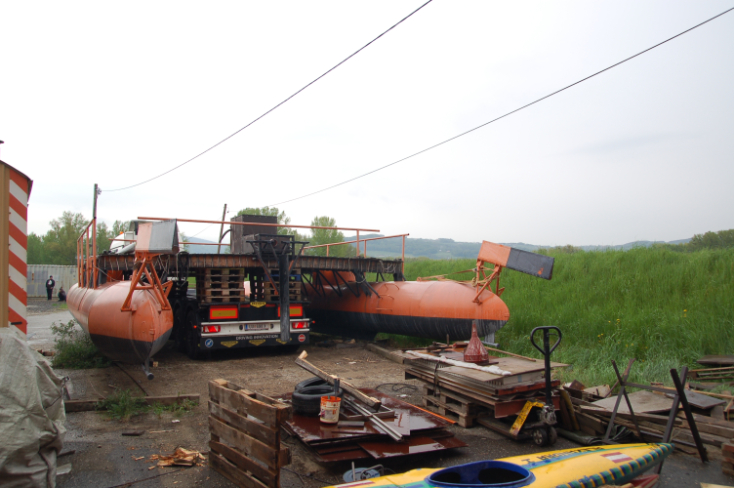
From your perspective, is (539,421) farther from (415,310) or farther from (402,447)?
(415,310)

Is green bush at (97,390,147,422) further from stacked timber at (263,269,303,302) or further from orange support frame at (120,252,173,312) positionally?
stacked timber at (263,269,303,302)

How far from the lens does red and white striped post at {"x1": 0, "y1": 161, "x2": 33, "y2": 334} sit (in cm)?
476

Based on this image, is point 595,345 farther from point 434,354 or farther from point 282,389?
point 282,389

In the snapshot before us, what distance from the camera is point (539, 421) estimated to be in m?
6.02

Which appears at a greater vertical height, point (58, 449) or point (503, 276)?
point (503, 276)

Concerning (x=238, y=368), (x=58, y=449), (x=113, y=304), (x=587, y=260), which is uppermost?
(x=587, y=260)

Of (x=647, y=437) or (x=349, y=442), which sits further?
(x=647, y=437)

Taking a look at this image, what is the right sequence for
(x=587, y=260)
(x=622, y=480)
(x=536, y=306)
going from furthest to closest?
(x=587, y=260) → (x=536, y=306) → (x=622, y=480)

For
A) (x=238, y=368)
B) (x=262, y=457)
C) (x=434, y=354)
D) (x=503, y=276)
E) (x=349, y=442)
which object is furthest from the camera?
(x=503, y=276)

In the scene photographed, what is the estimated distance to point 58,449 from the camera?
4.23 meters

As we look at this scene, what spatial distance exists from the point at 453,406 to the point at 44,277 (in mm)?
39390

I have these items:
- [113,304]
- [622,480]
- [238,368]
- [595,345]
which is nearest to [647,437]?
[622,480]

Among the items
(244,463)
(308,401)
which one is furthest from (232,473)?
(308,401)

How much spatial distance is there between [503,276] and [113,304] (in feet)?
41.6
